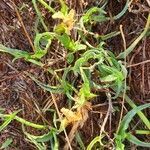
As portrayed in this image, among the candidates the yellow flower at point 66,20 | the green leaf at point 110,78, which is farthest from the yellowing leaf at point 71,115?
the yellow flower at point 66,20

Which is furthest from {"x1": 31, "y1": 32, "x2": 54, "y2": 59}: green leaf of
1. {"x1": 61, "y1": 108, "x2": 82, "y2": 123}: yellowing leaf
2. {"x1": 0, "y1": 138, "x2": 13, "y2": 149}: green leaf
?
{"x1": 0, "y1": 138, "x2": 13, "y2": 149}: green leaf

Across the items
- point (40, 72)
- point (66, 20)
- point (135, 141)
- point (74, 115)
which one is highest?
point (66, 20)

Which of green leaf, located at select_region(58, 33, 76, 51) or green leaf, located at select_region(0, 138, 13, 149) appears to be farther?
green leaf, located at select_region(0, 138, 13, 149)

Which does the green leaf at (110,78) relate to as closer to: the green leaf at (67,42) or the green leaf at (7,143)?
the green leaf at (67,42)

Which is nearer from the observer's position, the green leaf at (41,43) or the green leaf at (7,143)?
the green leaf at (41,43)

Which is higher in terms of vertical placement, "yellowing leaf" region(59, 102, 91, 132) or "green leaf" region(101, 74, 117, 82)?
"green leaf" region(101, 74, 117, 82)

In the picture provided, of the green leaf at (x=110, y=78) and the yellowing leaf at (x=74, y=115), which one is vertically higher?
the green leaf at (x=110, y=78)

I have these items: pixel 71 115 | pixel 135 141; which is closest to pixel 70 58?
pixel 71 115

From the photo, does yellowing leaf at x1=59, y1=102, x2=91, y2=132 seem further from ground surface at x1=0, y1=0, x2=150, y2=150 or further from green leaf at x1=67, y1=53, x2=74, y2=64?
green leaf at x1=67, y1=53, x2=74, y2=64

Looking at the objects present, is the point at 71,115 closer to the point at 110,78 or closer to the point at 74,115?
the point at 74,115
